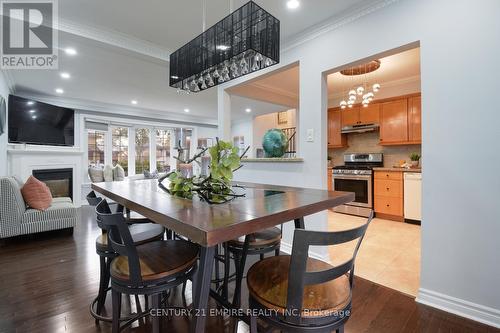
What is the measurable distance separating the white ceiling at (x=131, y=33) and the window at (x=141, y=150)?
91.3 inches

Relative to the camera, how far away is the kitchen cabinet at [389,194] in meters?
4.06

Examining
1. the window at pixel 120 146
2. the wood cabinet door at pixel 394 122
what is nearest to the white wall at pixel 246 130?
the window at pixel 120 146

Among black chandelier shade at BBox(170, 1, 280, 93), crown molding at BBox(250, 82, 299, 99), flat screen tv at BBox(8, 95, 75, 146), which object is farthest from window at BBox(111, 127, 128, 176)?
black chandelier shade at BBox(170, 1, 280, 93)

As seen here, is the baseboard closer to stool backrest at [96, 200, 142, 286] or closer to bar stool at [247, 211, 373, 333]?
bar stool at [247, 211, 373, 333]

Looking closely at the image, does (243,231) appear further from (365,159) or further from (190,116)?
(190,116)

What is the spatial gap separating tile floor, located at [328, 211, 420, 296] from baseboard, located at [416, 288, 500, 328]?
136 mm

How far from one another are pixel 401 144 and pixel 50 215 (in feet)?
18.9

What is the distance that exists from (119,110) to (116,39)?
3897mm

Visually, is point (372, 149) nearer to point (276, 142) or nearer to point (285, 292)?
point (276, 142)

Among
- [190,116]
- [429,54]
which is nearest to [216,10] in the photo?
[429,54]

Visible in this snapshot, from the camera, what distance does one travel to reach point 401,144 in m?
4.38

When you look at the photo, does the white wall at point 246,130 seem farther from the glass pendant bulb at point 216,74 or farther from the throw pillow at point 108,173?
the glass pendant bulb at point 216,74

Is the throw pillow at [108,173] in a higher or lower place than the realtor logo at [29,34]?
lower

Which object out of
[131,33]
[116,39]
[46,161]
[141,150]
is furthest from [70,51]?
[141,150]
